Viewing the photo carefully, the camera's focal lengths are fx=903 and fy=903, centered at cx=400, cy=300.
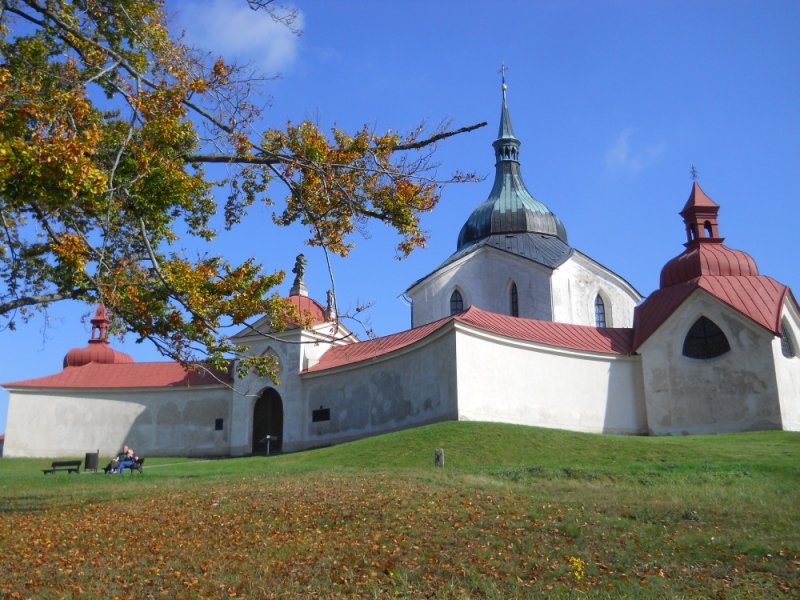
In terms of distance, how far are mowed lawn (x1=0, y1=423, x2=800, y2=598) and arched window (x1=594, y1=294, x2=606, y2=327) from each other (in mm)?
19951

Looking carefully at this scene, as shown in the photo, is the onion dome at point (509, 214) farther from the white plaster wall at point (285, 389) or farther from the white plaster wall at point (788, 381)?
the white plaster wall at point (788, 381)

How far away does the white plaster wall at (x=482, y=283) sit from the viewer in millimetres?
41000

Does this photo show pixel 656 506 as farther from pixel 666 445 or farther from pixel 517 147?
pixel 517 147

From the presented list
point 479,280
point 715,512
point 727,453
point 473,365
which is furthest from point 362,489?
point 479,280

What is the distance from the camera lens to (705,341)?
32.8 meters

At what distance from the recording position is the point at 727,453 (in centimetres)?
2323

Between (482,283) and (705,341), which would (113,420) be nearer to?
(482,283)

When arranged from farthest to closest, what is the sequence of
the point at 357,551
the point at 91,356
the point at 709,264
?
the point at 91,356 < the point at 709,264 < the point at 357,551

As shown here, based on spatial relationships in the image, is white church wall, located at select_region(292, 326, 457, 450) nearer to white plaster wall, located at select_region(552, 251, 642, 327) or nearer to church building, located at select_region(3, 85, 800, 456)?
church building, located at select_region(3, 85, 800, 456)

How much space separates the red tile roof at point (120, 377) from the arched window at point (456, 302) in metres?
11.5

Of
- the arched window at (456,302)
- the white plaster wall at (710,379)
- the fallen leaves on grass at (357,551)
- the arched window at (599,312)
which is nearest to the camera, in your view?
the fallen leaves on grass at (357,551)

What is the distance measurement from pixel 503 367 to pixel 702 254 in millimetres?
10024

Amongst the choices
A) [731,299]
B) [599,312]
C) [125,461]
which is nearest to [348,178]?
[125,461]

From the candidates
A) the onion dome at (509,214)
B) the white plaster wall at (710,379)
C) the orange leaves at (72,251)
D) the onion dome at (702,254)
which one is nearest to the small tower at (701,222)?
the onion dome at (702,254)
